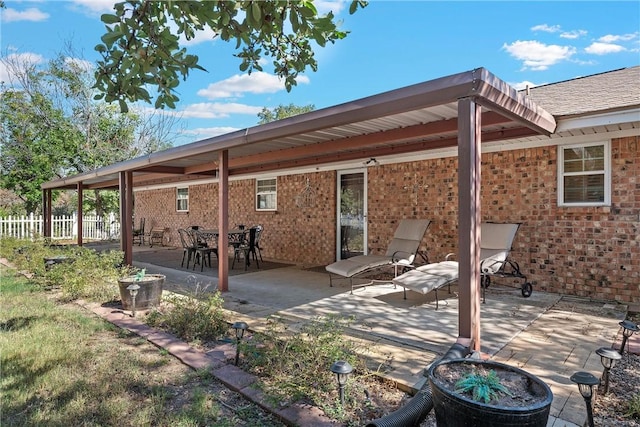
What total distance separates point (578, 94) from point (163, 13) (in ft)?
20.5

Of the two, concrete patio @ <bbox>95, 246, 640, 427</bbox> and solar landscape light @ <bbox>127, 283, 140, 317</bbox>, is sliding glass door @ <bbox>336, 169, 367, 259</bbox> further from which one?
solar landscape light @ <bbox>127, 283, 140, 317</bbox>

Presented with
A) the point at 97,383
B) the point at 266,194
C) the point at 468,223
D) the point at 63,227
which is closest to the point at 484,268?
the point at 468,223

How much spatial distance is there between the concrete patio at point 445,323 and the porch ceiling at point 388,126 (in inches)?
87.3

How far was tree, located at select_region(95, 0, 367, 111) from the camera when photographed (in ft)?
7.30

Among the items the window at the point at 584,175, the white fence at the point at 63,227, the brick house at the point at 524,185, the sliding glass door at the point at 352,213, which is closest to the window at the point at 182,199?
the brick house at the point at 524,185

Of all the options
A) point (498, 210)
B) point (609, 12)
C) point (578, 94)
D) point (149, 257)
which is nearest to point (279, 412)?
point (498, 210)

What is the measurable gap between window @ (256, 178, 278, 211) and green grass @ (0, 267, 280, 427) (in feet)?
21.9

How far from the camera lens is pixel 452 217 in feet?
22.2

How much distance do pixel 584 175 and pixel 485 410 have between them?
5.15m

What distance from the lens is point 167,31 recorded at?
93.7 inches

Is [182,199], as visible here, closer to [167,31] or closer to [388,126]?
[388,126]

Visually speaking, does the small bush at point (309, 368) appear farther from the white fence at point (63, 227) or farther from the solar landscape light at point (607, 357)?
the white fence at point (63, 227)

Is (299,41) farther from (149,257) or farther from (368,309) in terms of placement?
(149,257)

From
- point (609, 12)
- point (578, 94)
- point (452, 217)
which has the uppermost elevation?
point (609, 12)
